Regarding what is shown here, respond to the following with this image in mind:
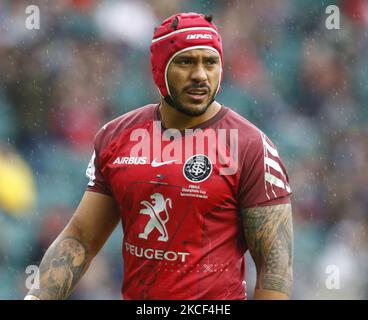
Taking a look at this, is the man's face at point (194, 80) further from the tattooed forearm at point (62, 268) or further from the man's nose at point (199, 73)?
the tattooed forearm at point (62, 268)

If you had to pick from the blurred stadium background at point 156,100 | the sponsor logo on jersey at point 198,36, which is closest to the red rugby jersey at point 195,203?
the sponsor logo on jersey at point 198,36

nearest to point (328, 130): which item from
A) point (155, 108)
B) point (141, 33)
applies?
point (141, 33)

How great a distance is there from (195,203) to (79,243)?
2.32 ft

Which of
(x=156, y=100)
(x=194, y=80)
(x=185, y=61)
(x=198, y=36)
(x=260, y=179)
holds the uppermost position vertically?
(x=156, y=100)

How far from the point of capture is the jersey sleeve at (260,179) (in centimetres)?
425

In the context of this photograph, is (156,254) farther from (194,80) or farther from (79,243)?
(194,80)

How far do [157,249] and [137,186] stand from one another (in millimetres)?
313

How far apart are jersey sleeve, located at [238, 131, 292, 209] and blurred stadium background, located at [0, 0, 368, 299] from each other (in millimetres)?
3347

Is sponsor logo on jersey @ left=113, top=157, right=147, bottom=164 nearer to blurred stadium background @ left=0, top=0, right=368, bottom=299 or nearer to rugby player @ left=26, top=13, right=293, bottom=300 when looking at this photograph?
rugby player @ left=26, top=13, right=293, bottom=300

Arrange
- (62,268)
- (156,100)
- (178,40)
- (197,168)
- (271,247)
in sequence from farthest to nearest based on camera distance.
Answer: (156,100) → (62,268) → (178,40) → (197,168) → (271,247)

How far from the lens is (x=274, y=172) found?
430 centimetres

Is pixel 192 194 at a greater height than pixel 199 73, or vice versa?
pixel 199 73

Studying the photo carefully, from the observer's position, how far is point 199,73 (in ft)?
14.2

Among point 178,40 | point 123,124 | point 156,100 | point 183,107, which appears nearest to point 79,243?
point 123,124
